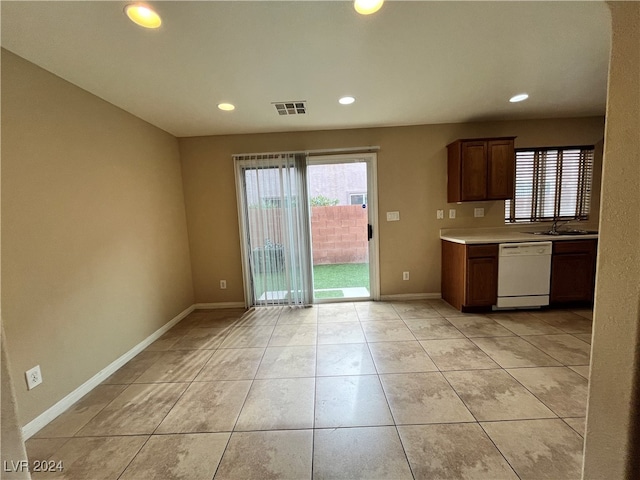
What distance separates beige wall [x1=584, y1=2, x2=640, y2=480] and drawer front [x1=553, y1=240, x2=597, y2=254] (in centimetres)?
321

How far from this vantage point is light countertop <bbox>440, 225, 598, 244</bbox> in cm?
298

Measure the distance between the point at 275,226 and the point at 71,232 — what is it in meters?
2.05

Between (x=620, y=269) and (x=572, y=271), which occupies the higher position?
(x=620, y=269)

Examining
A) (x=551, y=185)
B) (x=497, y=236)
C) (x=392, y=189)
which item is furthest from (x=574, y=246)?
(x=392, y=189)

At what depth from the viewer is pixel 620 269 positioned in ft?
1.84

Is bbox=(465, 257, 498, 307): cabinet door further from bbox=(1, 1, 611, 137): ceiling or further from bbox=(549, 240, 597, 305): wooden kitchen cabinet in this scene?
bbox=(1, 1, 611, 137): ceiling

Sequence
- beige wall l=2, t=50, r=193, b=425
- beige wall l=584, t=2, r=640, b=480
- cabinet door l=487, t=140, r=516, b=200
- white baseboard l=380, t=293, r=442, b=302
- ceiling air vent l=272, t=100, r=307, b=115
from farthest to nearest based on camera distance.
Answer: white baseboard l=380, t=293, r=442, b=302
cabinet door l=487, t=140, r=516, b=200
ceiling air vent l=272, t=100, r=307, b=115
beige wall l=2, t=50, r=193, b=425
beige wall l=584, t=2, r=640, b=480

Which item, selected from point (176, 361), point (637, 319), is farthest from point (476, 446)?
point (176, 361)

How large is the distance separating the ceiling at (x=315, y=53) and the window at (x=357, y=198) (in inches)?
45.3

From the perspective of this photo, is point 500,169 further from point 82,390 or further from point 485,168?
point 82,390

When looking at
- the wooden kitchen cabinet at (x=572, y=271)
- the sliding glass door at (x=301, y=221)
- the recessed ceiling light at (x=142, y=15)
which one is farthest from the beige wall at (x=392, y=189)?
the recessed ceiling light at (x=142, y=15)

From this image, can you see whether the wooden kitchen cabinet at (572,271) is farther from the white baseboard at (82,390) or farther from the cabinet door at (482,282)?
the white baseboard at (82,390)

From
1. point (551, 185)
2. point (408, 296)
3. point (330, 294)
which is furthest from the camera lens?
point (330, 294)

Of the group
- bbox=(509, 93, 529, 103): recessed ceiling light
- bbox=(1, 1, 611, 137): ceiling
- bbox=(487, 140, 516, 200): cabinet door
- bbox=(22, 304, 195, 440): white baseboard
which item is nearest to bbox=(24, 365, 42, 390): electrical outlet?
bbox=(22, 304, 195, 440): white baseboard
